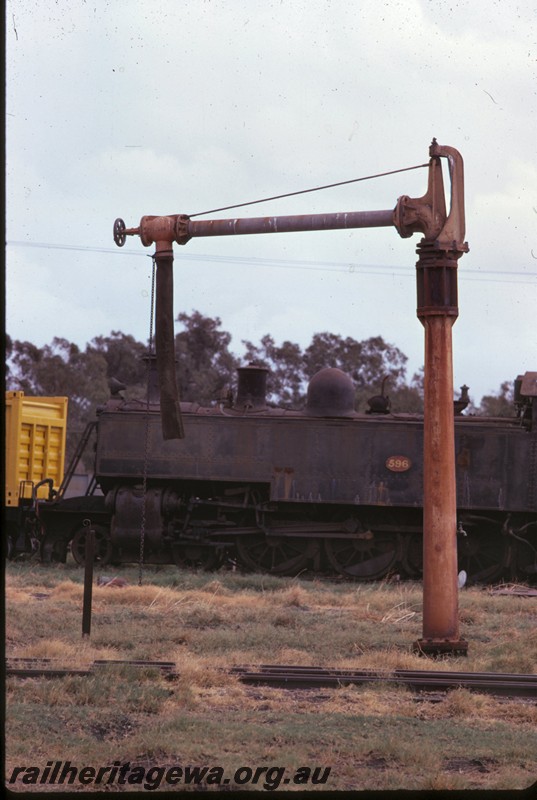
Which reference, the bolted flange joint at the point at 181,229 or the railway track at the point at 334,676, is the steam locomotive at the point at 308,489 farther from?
the railway track at the point at 334,676

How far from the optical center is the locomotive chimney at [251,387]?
1906cm

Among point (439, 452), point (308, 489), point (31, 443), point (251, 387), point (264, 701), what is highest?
point (251, 387)

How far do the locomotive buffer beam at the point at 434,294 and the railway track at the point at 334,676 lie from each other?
1.00 metres

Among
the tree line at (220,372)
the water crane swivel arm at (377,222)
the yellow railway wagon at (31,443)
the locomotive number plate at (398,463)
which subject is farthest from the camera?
the tree line at (220,372)

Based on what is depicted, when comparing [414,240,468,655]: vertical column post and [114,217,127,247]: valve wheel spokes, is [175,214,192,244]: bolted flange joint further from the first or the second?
[414,240,468,655]: vertical column post

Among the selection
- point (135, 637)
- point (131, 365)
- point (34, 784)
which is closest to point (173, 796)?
point (34, 784)

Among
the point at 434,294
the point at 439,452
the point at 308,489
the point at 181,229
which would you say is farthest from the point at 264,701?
the point at 308,489

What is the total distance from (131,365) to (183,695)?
4218 centimetres

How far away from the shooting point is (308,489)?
1830cm

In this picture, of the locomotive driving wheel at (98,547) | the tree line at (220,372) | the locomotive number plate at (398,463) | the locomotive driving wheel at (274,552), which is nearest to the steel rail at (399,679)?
the locomotive number plate at (398,463)

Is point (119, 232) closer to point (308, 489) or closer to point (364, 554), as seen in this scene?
point (308, 489)

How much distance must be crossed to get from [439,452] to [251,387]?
31.5ft

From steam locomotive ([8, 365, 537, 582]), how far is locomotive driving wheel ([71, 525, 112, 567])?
0.02m

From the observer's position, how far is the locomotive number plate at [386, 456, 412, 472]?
59.6 feet
